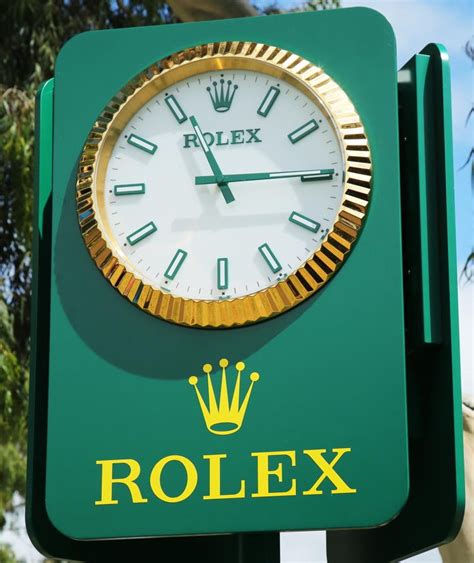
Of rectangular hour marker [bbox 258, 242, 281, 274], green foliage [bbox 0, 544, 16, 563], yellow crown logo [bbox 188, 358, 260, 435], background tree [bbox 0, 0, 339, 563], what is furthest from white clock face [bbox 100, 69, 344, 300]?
green foliage [bbox 0, 544, 16, 563]

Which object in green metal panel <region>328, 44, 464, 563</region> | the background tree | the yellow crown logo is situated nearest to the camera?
the yellow crown logo

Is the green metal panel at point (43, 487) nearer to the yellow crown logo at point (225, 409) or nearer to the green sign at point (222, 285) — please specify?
the green sign at point (222, 285)

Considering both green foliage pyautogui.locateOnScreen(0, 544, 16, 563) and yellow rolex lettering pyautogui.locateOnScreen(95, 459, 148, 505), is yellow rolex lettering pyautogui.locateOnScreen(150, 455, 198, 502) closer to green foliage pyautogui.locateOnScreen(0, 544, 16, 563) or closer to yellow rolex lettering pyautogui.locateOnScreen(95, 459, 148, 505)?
yellow rolex lettering pyautogui.locateOnScreen(95, 459, 148, 505)

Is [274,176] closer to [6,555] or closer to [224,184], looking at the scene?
[224,184]

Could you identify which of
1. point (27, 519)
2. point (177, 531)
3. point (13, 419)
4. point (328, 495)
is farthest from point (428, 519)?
point (13, 419)

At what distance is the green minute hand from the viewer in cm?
521

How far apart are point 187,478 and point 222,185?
105 centimetres

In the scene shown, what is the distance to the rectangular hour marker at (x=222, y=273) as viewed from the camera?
5.14 meters

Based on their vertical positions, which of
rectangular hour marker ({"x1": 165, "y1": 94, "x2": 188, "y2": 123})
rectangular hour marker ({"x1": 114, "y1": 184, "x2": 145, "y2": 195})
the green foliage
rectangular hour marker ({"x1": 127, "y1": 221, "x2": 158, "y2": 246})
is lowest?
the green foliage

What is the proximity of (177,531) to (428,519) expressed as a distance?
90 cm

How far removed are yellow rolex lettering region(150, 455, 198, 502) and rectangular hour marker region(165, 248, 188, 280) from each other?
0.65 meters

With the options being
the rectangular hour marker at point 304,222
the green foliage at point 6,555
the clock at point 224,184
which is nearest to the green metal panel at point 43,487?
the clock at point 224,184

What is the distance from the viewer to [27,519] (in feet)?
17.3

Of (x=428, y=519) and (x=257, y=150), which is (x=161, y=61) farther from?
(x=428, y=519)
